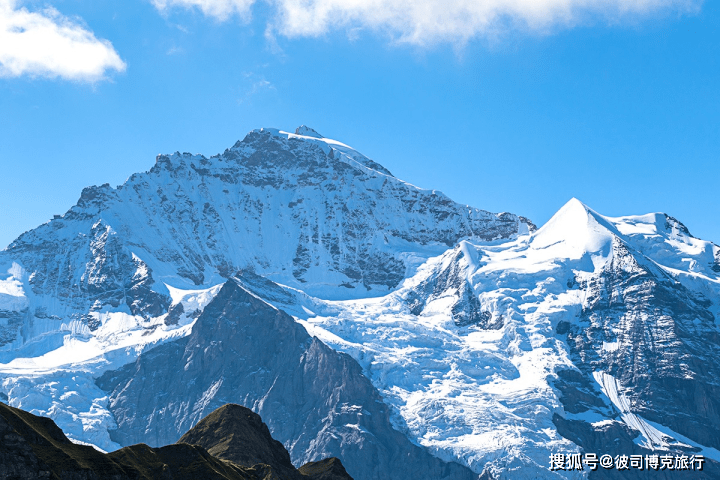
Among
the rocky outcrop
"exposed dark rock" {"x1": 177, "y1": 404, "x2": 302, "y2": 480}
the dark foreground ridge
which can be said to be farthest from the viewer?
the rocky outcrop

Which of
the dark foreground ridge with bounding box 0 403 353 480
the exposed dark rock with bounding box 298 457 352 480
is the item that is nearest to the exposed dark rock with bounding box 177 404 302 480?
the dark foreground ridge with bounding box 0 403 353 480

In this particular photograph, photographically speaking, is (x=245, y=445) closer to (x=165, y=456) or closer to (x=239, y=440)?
(x=239, y=440)

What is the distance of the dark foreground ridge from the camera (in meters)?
111

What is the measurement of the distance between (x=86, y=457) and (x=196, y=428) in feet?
202

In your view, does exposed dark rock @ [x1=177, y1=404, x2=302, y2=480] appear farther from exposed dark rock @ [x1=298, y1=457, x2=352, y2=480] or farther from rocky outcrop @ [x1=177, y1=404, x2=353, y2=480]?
exposed dark rock @ [x1=298, y1=457, x2=352, y2=480]

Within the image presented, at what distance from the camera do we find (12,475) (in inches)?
4274

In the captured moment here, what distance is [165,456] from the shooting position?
14150 cm

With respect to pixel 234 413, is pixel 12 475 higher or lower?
lower

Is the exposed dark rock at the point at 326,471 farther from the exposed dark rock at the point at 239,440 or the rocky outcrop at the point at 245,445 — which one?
the exposed dark rock at the point at 239,440

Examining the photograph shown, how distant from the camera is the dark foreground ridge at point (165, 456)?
366 feet

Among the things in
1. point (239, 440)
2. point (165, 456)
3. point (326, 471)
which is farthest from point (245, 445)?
point (165, 456)

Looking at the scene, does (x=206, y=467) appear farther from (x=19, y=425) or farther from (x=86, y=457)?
(x=19, y=425)

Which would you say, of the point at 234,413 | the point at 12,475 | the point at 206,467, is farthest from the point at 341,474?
the point at 12,475

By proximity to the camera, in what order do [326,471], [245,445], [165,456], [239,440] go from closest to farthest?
1. [165,456]
2. [245,445]
3. [239,440]
4. [326,471]
